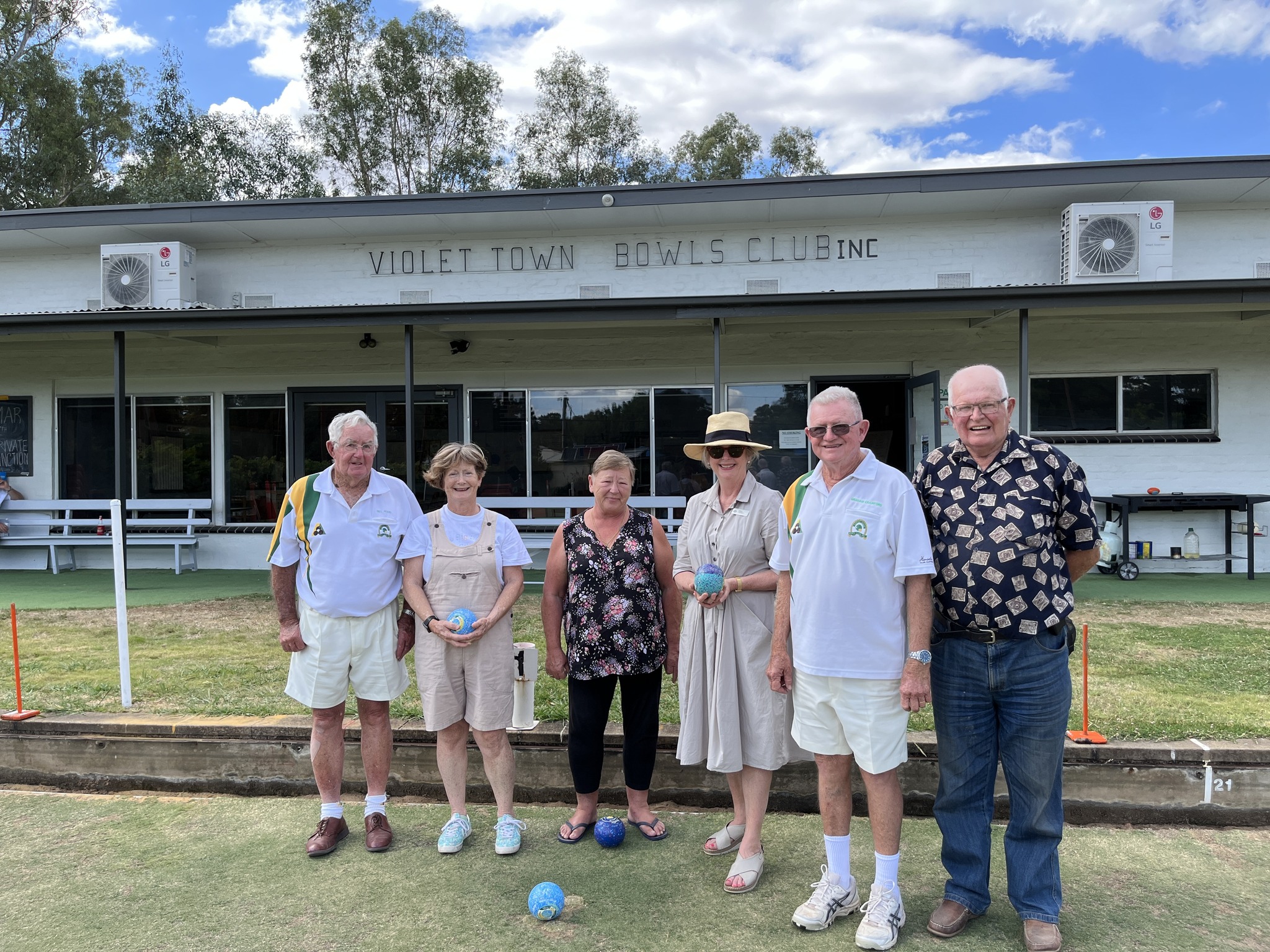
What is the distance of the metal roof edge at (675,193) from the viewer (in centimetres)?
972

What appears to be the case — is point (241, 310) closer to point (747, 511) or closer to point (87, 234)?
point (87, 234)

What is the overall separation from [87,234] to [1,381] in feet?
7.78

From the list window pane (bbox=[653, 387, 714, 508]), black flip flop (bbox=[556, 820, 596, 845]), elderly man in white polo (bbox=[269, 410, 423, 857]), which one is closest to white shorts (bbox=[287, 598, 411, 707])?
elderly man in white polo (bbox=[269, 410, 423, 857])

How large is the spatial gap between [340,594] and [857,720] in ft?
6.85

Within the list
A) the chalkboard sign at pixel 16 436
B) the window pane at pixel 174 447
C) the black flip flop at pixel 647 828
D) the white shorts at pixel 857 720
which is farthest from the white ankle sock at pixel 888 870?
the chalkboard sign at pixel 16 436

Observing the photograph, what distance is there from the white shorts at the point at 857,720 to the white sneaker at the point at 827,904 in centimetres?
45

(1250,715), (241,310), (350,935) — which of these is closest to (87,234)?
(241,310)

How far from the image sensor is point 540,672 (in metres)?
5.64

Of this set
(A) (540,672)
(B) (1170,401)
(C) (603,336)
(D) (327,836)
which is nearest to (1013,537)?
(D) (327,836)

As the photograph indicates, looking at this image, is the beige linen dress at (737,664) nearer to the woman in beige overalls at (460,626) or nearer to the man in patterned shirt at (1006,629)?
the man in patterned shirt at (1006,629)

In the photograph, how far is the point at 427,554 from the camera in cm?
358

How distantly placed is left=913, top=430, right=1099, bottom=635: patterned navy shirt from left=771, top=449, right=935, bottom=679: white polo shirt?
0.39 feet

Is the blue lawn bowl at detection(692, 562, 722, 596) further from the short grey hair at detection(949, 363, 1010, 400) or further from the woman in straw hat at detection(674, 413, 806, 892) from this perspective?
the short grey hair at detection(949, 363, 1010, 400)

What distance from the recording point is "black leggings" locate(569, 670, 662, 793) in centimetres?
353
